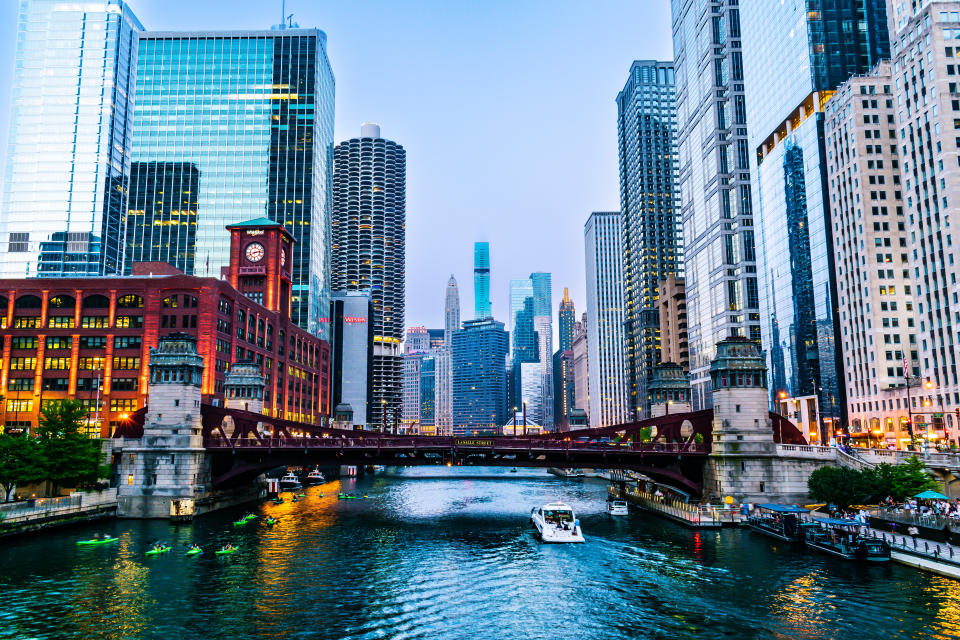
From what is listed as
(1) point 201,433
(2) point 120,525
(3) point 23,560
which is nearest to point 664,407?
(1) point 201,433

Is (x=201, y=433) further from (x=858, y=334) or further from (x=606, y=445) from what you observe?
(x=858, y=334)

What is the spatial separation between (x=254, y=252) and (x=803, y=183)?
12756 centimetres

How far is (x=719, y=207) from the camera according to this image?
180m

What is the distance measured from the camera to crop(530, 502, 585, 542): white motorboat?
206ft

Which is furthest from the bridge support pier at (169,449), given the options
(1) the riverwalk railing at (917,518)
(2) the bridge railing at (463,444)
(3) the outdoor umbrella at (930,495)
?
(3) the outdoor umbrella at (930,495)

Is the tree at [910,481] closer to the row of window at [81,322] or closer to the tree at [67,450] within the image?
the tree at [67,450]

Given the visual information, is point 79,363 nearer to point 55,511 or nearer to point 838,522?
point 55,511

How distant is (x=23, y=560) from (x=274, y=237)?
129 meters

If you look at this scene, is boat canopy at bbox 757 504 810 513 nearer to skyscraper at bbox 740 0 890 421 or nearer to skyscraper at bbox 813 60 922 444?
skyscraper at bbox 813 60 922 444

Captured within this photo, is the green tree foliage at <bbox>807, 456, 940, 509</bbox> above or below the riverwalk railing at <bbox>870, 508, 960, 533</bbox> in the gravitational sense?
above

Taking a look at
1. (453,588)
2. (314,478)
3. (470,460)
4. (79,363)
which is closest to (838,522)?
(453,588)

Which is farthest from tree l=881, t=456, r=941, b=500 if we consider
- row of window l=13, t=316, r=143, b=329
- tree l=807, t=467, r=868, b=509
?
row of window l=13, t=316, r=143, b=329

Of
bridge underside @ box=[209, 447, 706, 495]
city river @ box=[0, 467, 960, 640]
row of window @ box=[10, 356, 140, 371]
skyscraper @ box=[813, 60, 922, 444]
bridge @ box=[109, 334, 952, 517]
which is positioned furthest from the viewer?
row of window @ box=[10, 356, 140, 371]

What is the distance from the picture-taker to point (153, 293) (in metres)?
125
